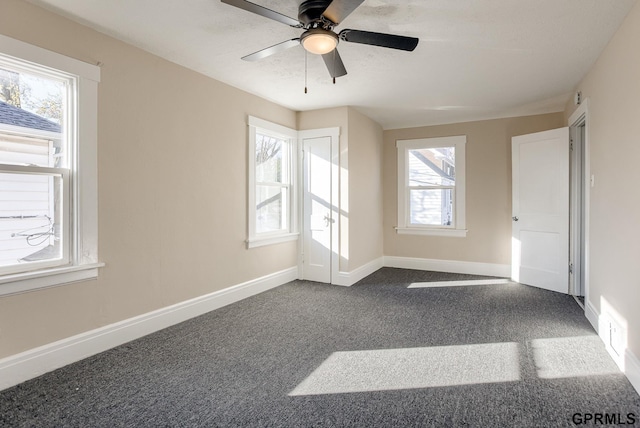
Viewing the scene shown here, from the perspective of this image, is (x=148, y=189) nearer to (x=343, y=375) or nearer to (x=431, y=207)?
(x=343, y=375)

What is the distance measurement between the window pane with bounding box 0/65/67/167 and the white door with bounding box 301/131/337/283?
3.00 m

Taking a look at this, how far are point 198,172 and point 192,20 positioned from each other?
4.74 ft

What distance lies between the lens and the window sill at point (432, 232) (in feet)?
18.3

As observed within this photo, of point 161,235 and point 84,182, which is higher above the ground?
point 84,182

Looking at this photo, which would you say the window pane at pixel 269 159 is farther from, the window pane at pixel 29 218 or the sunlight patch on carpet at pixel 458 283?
the sunlight patch on carpet at pixel 458 283

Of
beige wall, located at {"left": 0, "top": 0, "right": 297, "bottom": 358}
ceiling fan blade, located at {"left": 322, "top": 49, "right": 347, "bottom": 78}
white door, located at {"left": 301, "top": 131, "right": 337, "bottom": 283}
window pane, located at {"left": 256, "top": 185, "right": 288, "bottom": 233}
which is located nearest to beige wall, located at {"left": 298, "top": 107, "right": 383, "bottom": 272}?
white door, located at {"left": 301, "top": 131, "right": 337, "bottom": 283}

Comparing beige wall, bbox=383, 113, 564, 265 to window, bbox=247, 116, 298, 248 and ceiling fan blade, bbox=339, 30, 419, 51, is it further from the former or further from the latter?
ceiling fan blade, bbox=339, 30, 419, 51

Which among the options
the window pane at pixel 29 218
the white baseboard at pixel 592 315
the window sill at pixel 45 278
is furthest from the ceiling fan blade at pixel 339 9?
the white baseboard at pixel 592 315

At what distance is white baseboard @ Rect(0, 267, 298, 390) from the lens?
224cm

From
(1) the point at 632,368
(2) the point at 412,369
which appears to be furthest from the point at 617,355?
(2) the point at 412,369

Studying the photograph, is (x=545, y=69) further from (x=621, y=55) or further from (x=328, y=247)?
(x=328, y=247)

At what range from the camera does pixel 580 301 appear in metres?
3.94

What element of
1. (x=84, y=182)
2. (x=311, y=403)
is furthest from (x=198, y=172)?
(x=311, y=403)

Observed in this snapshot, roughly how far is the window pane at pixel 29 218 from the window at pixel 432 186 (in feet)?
15.8
